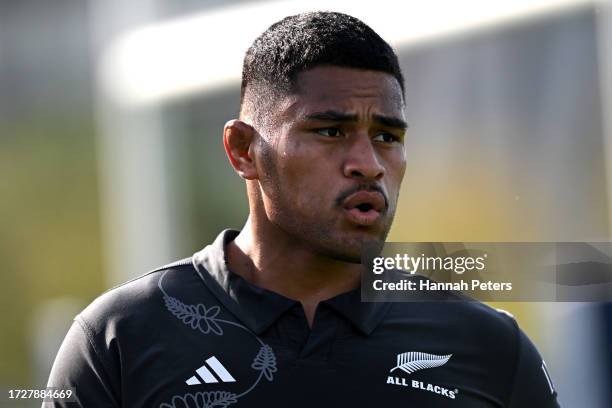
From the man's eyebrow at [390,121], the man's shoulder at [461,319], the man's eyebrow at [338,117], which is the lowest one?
the man's shoulder at [461,319]

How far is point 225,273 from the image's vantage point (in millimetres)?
2322

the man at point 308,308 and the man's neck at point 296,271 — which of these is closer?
the man at point 308,308

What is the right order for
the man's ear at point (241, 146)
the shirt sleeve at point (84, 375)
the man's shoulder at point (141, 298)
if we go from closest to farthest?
the shirt sleeve at point (84, 375) → the man's shoulder at point (141, 298) → the man's ear at point (241, 146)

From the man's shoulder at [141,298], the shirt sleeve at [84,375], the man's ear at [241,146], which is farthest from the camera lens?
the man's ear at [241,146]

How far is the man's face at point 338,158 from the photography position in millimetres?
2219

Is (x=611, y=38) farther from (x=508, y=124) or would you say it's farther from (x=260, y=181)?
(x=260, y=181)

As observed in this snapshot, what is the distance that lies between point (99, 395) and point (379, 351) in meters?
0.59

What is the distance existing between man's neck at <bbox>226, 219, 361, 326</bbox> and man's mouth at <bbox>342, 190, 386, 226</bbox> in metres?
0.14

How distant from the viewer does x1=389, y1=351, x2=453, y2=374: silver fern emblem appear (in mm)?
2193

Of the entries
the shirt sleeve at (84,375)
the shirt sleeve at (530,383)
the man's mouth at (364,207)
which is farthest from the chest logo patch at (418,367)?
the shirt sleeve at (84,375)

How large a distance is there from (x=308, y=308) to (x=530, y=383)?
0.52 meters

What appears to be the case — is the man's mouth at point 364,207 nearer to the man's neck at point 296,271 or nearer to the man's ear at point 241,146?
the man's neck at point 296,271

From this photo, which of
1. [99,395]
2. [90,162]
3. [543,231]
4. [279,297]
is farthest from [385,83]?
[90,162]

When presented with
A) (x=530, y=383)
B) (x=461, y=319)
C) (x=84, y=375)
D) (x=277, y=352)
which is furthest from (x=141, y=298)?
(x=530, y=383)
